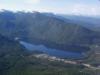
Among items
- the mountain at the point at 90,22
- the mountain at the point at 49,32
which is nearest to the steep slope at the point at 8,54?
the mountain at the point at 49,32

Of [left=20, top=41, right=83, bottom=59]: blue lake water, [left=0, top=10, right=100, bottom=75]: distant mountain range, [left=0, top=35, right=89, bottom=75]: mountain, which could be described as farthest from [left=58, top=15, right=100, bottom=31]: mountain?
[left=0, top=35, right=89, bottom=75]: mountain

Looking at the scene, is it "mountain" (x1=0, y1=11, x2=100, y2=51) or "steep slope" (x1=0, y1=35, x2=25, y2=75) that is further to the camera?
"mountain" (x1=0, y1=11, x2=100, y2=51)

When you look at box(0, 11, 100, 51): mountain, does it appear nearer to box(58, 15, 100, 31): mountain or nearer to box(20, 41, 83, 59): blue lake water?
box(20, 41, 83, 59): blue lake water

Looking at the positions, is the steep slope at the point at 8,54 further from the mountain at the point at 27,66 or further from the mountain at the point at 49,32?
the mountain at the point at 49,32

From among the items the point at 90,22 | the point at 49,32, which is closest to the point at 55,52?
the point at 49,32

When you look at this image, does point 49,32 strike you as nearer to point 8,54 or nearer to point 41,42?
point 41,42

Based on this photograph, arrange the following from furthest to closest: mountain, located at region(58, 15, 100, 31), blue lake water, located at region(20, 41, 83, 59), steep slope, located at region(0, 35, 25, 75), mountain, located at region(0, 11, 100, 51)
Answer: mountain, located at region(58, 15, 100, 31) < mountain, located at region(0, 11, 100, 51) < blue lake water, located at region(20, 41, 83, 59) < steep slope, located at region(0, 35, 25, 75)

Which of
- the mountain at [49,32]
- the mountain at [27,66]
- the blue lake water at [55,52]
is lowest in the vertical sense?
the mountain at [27,66]

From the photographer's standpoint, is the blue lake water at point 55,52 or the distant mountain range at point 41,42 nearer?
the distant mountain range at point 41,42

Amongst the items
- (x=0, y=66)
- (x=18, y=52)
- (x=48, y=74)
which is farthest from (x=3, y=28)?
(x=48, y=74)
